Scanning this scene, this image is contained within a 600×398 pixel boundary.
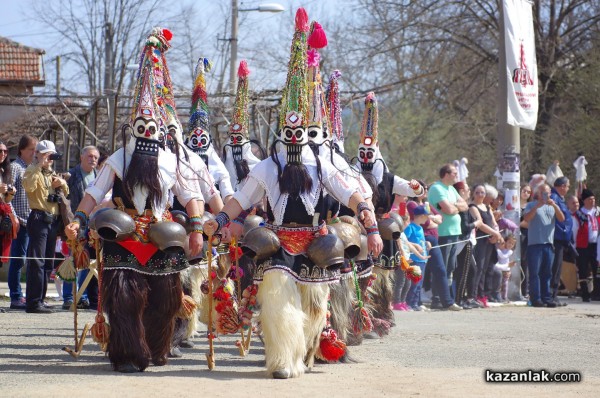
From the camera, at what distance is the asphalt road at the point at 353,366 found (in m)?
7.56

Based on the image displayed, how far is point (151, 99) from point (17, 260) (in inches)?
226

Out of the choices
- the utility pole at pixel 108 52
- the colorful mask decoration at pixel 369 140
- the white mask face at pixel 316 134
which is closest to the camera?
the white mask face at pixel 316 134

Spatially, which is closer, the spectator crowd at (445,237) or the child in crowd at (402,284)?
the spectator crowd at (445,237)

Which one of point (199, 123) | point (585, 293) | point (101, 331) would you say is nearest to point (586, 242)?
point (585, 293)

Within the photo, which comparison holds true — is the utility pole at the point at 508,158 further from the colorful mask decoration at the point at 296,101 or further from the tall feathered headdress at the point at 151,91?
the tall feathered headdress at the point at 151,91

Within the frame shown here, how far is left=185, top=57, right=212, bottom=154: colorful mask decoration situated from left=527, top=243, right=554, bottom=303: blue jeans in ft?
24.8

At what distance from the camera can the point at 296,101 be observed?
8844 millimetres

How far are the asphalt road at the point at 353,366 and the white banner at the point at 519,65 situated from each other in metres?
5.11

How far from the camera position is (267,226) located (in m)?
8.77

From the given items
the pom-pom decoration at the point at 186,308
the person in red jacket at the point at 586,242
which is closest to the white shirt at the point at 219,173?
the pom-pom decoration at the point at 186,308

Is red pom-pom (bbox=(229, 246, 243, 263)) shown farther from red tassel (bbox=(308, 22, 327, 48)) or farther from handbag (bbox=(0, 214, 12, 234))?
handbag (bbox=(0, 214, 12, 234))

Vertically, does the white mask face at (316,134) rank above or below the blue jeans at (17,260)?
above

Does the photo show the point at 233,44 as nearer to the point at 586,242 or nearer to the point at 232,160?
the point at 586,242

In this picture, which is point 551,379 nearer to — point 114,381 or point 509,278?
point 114,381
